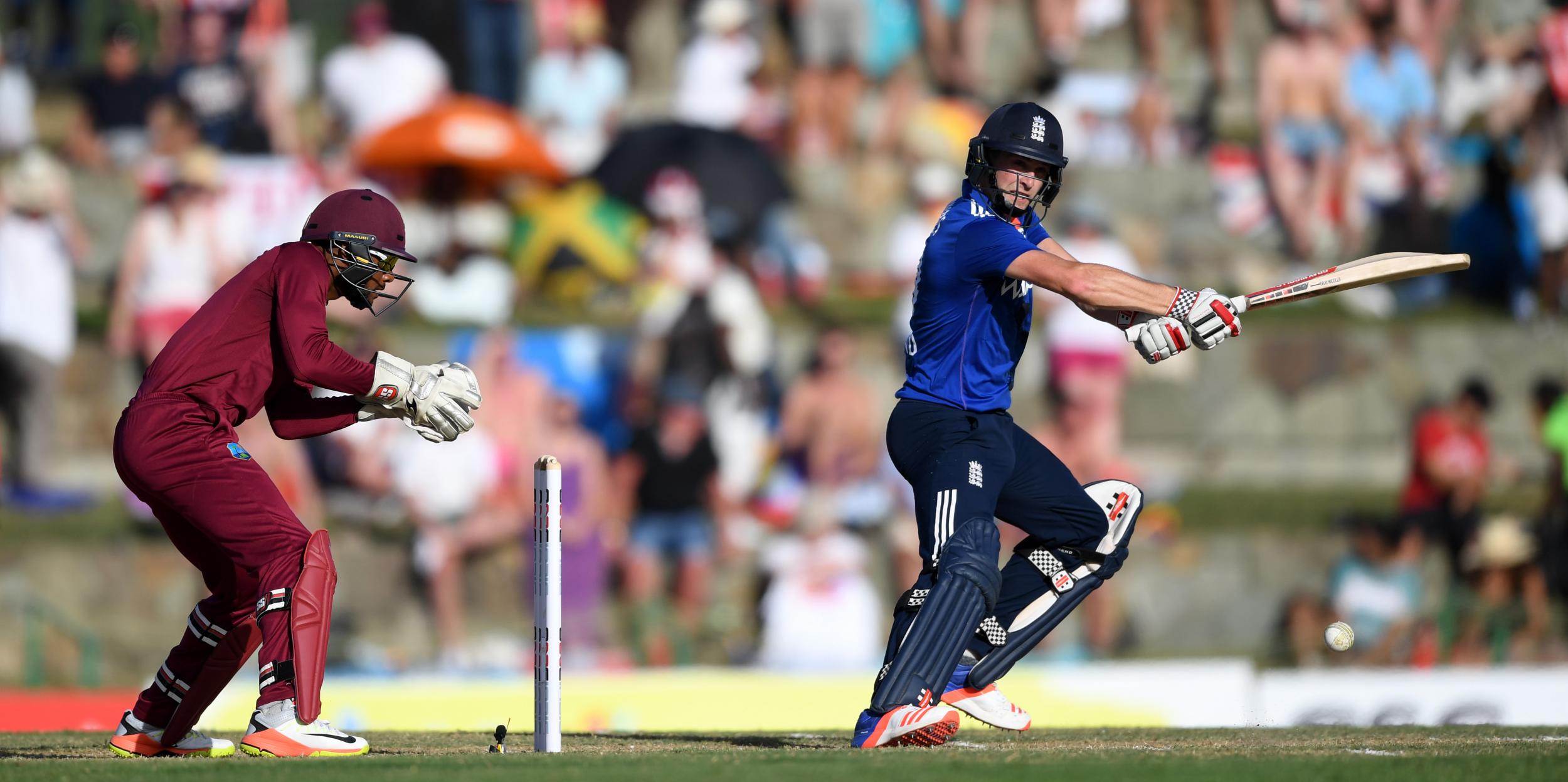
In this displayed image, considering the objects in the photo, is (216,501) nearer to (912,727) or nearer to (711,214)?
(912,727)

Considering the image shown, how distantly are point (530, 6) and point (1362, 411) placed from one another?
8.20 metres

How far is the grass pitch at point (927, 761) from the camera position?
20.7 feet

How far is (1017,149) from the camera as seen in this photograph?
25.3ft

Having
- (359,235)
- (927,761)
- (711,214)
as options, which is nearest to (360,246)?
(359,235)

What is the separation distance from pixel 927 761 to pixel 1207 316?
2065 mm

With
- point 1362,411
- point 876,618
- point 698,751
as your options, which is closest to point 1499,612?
point 1362,411

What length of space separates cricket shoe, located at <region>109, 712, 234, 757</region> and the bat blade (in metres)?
4.66

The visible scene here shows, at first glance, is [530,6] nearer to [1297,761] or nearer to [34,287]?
[34,287]

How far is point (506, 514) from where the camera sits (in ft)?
45.4

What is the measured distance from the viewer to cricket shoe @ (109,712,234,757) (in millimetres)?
7625

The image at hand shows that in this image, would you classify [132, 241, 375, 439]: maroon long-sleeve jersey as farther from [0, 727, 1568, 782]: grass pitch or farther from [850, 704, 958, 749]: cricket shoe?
[850, 704, 958, 749]: cricket shoe

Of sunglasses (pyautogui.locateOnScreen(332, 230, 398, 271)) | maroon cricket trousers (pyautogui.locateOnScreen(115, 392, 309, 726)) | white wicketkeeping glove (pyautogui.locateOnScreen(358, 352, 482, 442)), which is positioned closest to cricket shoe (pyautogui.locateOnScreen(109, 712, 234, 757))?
maroon cricket trousers (pyautogui.locateOnScreen(115, 392, 309, 726))

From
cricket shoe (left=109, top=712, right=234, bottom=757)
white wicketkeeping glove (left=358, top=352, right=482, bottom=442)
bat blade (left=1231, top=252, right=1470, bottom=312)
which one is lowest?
cricket shoe (left=109, top=712, right=234, bottom=757)

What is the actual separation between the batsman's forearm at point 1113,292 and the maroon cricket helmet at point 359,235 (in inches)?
102
